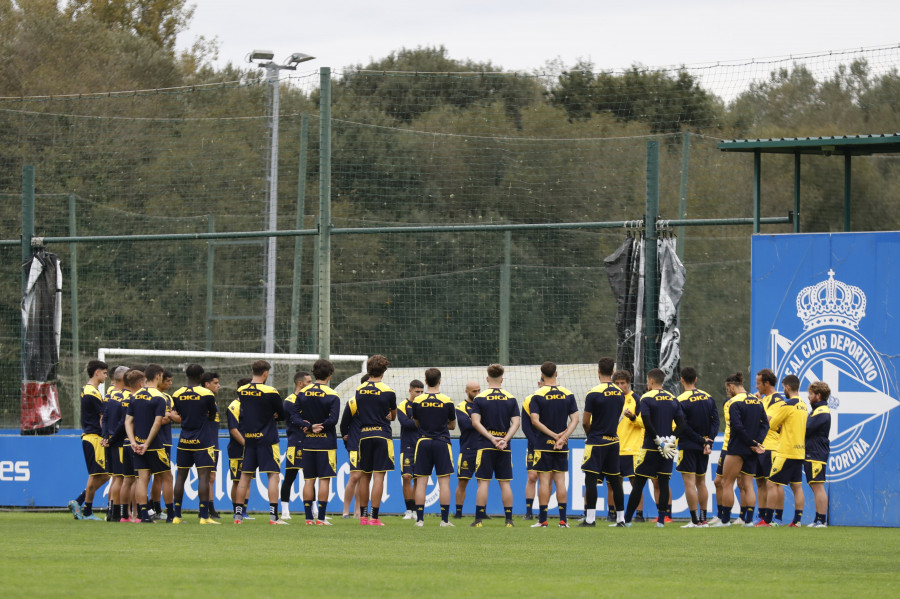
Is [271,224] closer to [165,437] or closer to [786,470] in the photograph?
[165,437]

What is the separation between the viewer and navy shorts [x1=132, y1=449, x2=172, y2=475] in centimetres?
1395

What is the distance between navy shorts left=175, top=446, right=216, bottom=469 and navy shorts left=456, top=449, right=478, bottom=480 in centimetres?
299

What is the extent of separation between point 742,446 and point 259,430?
5.55 meters

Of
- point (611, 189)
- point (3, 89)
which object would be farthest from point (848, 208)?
point (3, 89)

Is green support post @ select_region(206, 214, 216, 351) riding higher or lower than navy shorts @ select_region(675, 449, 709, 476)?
higher

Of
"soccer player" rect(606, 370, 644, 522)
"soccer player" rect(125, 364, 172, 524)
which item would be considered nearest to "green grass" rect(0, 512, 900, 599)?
"soccer player" rect(125, 364, 172, 524)

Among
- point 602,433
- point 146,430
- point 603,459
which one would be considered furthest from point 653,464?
point 146,430

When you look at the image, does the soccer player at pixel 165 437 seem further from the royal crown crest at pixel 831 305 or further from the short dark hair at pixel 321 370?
the royal crown crest at pixel 831 305

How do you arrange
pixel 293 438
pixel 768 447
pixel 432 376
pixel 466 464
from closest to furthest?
1. pixel 432 376
2. pixel 768 447
3. pixel 293 438
4. pixel 466 464

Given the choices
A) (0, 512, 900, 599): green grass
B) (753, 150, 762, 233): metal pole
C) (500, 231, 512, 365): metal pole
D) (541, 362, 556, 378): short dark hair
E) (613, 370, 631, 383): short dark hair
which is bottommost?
(0, 512, 900, 599): green grass

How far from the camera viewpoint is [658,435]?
1416 centimetres

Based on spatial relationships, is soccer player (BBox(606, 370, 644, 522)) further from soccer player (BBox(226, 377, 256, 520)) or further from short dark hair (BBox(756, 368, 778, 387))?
soccer player (BBox(226, 377, 256, 520))

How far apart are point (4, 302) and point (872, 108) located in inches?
736

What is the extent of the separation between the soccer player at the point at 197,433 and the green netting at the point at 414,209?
7.98 metres
